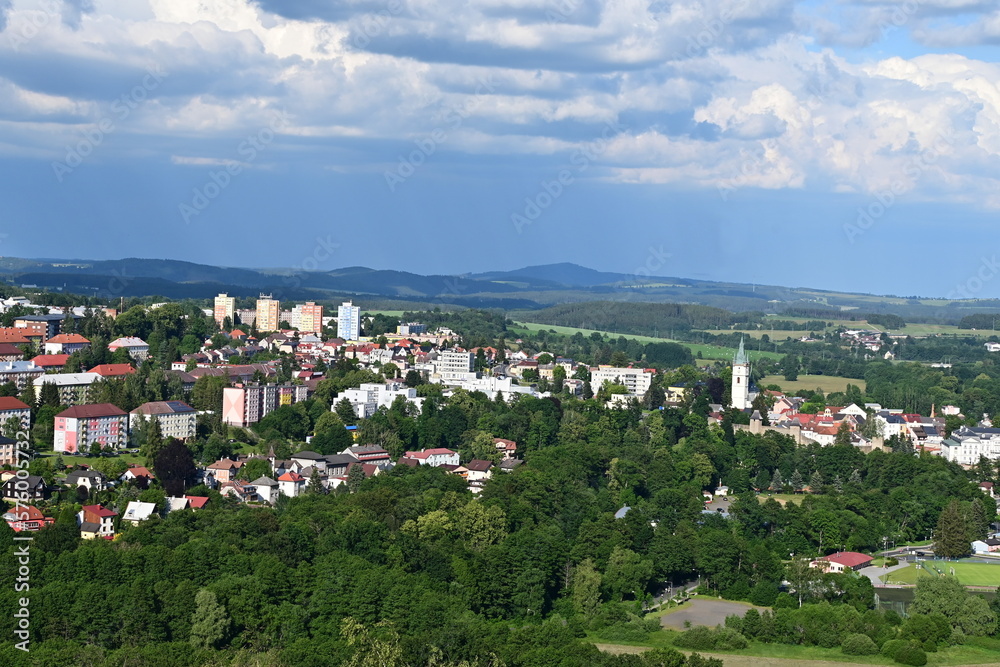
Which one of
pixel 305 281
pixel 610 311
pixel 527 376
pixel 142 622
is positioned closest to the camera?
pixel 142 622

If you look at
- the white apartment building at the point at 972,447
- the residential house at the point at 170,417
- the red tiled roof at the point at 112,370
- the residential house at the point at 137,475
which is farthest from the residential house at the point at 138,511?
the white apartment building at the point at 972,447

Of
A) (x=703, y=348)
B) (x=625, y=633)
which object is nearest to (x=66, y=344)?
(x=625, y=633)

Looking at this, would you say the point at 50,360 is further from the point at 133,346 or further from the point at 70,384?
the point at 133,346

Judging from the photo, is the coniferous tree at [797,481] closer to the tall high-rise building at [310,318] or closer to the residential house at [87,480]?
the residential house at [87,480]

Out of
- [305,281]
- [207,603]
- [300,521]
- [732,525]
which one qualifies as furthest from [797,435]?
[305,281]

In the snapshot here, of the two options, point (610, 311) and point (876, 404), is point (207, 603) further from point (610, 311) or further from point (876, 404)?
point (610, 311)

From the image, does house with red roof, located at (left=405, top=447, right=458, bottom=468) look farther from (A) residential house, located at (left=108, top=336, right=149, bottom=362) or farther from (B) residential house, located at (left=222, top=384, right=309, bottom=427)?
(A) residential house, located at (left=108, top=336, right=149, bottom=362)
